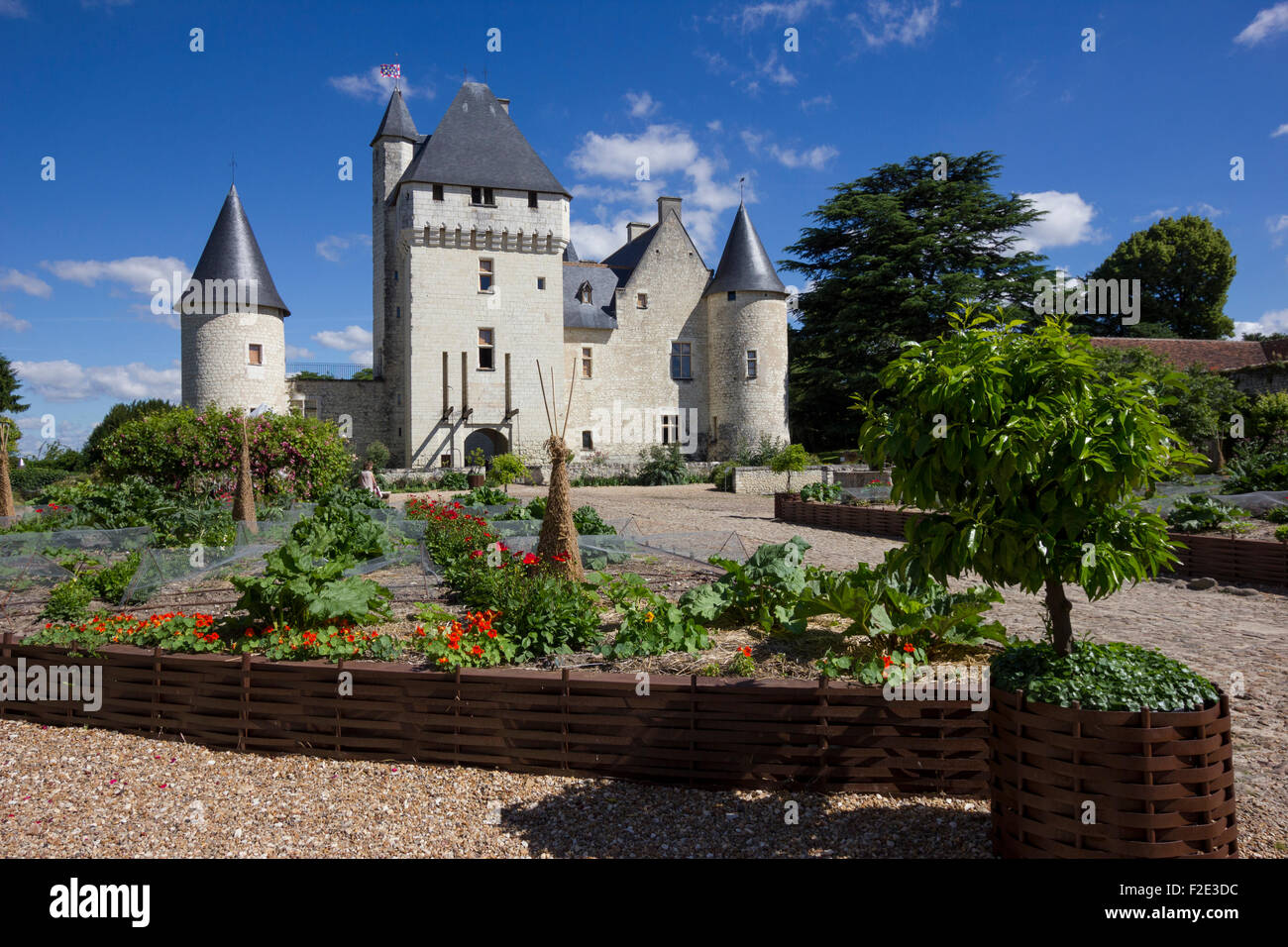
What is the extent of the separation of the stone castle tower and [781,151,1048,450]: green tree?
2313 centimetres

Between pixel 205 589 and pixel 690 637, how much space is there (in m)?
5.48

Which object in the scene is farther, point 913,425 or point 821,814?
point 821,814

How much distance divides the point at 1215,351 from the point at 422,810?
127ft

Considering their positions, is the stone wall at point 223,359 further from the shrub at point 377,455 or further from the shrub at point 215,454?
the shrub at point 215,454

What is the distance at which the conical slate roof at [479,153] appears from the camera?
3094 cm

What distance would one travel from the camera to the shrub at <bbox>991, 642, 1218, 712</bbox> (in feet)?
10.2

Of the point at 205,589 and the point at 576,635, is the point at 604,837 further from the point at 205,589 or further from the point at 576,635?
the point at 205,589

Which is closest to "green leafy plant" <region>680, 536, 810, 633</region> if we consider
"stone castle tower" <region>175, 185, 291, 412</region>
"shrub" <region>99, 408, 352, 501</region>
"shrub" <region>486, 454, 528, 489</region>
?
"shrub" <region>99, 408, 352, 501</region>

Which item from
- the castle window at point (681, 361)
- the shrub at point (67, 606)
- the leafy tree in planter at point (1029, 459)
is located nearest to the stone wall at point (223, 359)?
the castle window at point (681, 361)

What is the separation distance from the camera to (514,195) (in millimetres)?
32062

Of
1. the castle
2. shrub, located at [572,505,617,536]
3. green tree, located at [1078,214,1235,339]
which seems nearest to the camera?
shrub, located at [572,505,617,536]

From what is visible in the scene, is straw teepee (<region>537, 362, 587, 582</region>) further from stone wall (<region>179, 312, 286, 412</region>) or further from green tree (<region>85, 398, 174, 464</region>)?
green tree (<region>85, 398, 174, 464</region>)

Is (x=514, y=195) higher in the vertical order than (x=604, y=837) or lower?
higher
